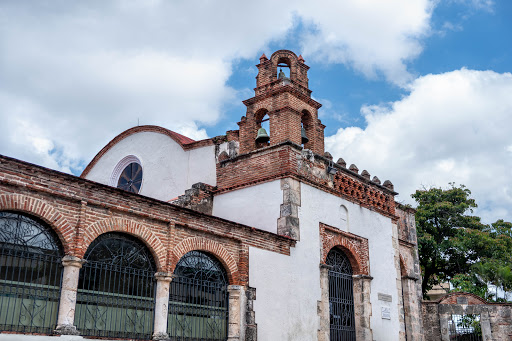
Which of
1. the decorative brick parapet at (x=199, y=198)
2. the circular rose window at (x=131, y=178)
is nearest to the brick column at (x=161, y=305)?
the decorative brick parapet at (x=199, y=198)

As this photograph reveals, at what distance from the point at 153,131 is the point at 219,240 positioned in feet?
24.1

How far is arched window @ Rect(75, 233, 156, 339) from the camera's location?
8.26 metres

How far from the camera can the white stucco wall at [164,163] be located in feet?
49.1

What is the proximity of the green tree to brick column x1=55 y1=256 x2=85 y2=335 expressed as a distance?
1903cm

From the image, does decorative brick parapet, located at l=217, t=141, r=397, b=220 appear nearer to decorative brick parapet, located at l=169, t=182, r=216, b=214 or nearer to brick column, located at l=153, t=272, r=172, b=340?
decorative brick parapet, located at l=169, t=182, r=216, b=214

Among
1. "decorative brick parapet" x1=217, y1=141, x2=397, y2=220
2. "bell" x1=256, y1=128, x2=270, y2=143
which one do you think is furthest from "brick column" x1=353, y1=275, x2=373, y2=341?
"bell" x1=256, y1=128, x2=270, y2=143

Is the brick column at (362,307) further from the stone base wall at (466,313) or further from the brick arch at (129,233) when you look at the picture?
the brick arch at (129,233)

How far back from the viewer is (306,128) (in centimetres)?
1449

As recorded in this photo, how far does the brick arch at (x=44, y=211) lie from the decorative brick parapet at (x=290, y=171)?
5613 mm

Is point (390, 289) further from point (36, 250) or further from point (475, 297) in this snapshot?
point (36, 250)

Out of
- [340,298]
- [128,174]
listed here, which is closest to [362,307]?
[340,298]

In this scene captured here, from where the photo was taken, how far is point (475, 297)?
1716 cm

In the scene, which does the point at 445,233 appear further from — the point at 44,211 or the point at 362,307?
the point at 44,211

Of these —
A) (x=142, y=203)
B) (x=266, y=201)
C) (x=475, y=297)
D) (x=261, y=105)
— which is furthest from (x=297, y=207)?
(x=475, y=297)
